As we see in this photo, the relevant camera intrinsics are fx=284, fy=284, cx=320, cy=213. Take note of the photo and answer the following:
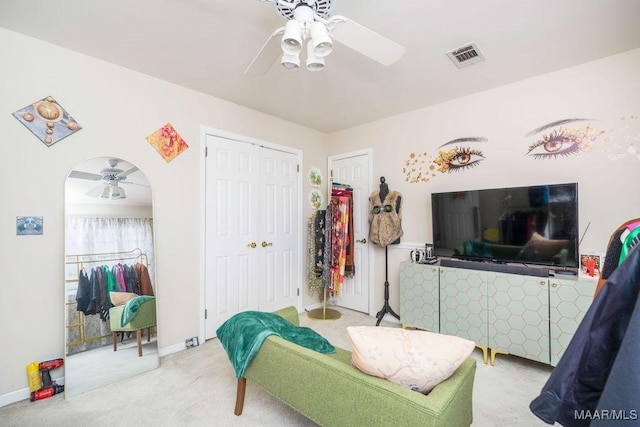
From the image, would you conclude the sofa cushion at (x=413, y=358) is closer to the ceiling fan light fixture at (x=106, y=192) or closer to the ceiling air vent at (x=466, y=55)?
the ceiling air vent at (x=466, y=55)

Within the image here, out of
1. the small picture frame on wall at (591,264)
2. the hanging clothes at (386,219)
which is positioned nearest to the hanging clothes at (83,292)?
the hanging clothes at (386,219)

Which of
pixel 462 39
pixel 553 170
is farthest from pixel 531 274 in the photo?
pixel 462 39

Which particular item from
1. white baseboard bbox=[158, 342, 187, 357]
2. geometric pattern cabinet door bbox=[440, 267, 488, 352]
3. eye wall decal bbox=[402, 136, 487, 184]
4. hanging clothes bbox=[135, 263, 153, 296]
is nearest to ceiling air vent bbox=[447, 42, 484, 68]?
eye wall decal bbox=[402, 136, 487, 184]

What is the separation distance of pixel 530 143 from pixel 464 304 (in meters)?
1.59

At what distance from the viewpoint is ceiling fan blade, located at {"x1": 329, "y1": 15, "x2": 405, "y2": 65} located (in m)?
1.39

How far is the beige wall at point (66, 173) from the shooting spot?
197 centimetres

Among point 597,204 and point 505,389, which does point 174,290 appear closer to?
point 505,389

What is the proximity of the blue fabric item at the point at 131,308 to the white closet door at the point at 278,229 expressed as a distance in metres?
1.29

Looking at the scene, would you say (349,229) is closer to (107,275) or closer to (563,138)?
(563,138)

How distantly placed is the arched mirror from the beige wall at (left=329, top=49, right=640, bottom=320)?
101 inches

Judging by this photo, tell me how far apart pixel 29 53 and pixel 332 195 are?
2.91 metres

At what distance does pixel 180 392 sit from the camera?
6.79ft

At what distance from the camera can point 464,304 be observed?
2.59m

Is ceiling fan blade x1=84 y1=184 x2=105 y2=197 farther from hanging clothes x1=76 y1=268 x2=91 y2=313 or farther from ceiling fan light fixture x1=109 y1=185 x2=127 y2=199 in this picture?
hanging clothes x1=76 y1=268 x2=91 y2=313
